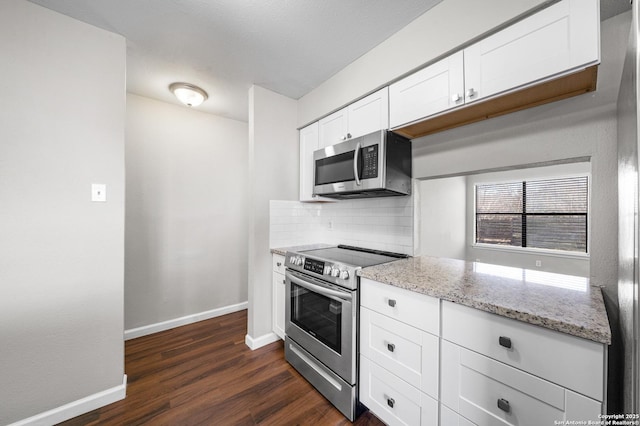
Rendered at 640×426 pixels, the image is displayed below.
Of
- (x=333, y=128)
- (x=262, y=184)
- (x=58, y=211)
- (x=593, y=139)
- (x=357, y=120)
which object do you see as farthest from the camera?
(x=262, y=184)

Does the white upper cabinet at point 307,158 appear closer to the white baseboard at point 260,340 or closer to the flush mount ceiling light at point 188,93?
the flush mount ceiling light at point 188,93

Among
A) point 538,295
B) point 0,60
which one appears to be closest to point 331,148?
point 538,295

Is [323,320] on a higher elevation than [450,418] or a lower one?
higher

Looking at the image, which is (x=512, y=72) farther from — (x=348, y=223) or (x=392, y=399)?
(x=392, y=399)

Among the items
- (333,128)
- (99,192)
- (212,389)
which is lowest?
(212,389)

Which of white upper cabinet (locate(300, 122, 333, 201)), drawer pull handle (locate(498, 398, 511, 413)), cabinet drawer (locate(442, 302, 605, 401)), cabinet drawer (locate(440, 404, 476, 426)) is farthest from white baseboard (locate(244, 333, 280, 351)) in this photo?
drawer pull handle (locate(498, 398, 511, 413))

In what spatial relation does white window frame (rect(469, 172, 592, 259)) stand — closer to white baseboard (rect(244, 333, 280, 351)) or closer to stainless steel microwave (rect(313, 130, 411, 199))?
stainless steel microwave (rect(313, 130, 411, 199))

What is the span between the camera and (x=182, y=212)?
2.86 m

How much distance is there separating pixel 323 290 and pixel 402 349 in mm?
611

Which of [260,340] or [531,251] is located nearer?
[260,340]

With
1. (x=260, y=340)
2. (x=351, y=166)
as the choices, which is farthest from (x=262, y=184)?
(x=260, y=340)

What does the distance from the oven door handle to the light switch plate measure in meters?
1.47

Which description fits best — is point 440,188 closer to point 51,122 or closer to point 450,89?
point 450,89

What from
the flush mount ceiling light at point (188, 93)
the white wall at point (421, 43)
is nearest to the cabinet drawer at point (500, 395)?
the white wall at point (421, 43)
